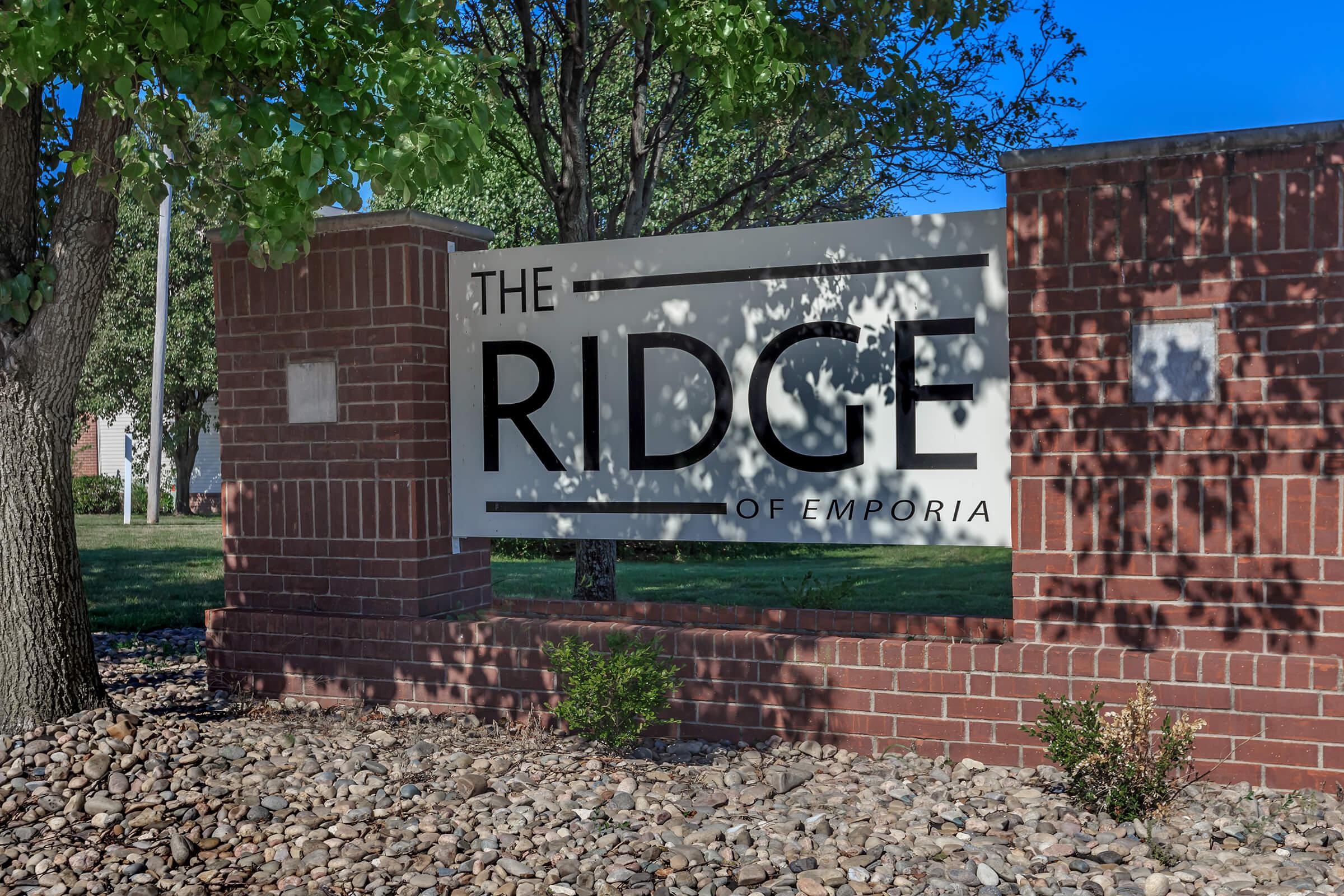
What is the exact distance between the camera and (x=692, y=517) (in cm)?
636

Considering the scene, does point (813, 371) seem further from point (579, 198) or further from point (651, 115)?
point (651, 115)

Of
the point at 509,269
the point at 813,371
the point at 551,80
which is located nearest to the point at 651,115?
the point at 551,80

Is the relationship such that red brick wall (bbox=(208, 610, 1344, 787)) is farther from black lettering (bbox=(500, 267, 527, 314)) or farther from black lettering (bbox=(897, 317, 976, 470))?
Answer: black lettering (bbox=(500, 267, 527, 314))

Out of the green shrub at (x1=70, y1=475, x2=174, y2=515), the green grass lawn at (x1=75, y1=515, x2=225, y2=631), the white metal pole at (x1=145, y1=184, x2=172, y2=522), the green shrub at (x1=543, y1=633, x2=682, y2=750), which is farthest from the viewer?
the green shrub at (x1=70, y1=475, x2=174, y2=515)

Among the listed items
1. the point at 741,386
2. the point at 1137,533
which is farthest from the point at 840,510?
the point at 1137,533

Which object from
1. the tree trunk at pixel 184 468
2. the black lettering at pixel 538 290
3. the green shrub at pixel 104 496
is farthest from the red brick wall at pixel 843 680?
the green shrub at pixel 104 496

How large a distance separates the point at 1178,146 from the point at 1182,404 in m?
1.11

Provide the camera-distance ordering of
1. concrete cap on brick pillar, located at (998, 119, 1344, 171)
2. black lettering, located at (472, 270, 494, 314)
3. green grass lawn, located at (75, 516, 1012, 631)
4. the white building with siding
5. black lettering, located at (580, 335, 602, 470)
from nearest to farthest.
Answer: concrete cap on brick pillar, located at (998, 119, 1344, 171)
black lettering, located at (580, 335, 602, 470)
black lettering, located at (472, 270, 494, 314)
green grass lawn, located at (75, 516, 1012, 631)
the white building with siding

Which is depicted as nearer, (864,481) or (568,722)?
(568,722)

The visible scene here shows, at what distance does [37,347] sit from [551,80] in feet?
23.8

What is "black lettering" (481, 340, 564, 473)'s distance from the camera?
6.66 metres

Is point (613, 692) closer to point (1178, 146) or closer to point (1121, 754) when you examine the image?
point (1121, 754)

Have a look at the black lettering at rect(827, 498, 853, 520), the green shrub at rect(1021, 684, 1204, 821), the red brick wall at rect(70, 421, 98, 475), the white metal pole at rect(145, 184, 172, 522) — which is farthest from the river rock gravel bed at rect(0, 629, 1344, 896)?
the red brick wall at rect(70, 421, 98, 475)

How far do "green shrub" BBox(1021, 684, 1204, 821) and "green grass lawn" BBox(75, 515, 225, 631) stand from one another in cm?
609
